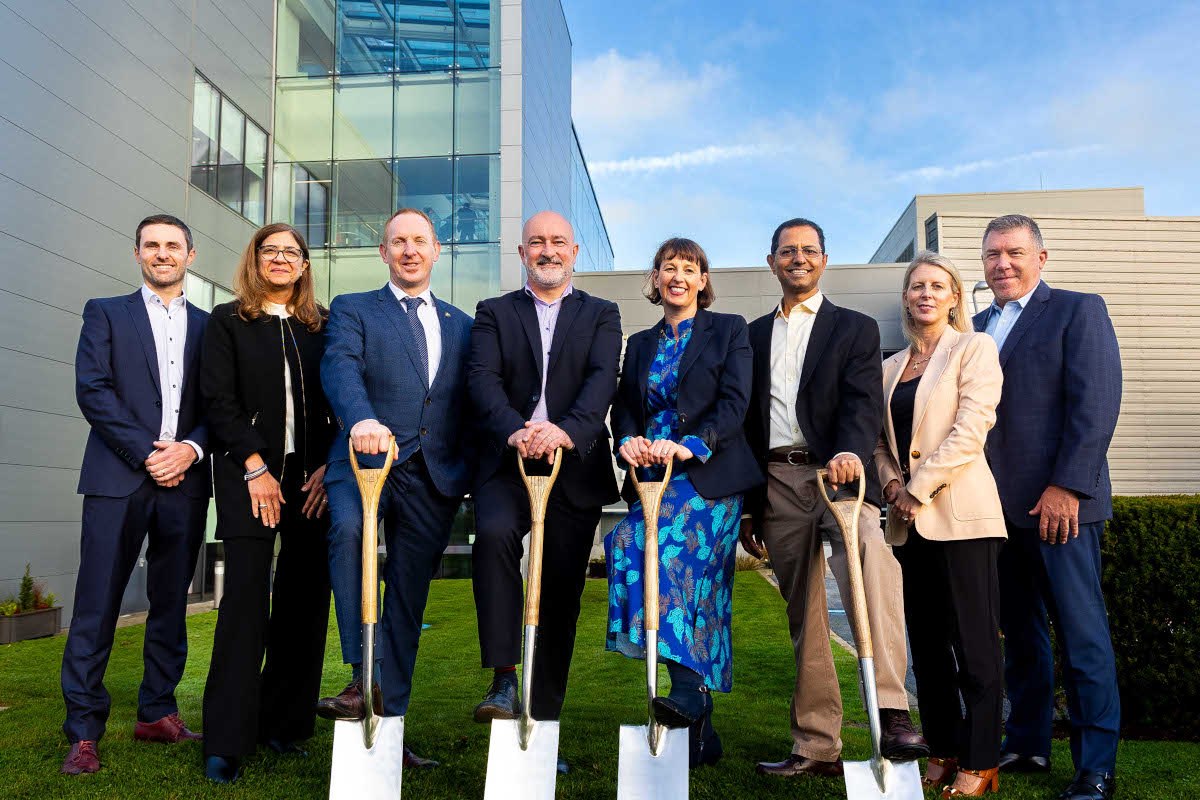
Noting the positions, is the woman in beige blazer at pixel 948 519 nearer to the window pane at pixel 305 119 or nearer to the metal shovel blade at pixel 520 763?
the metal shovel blade at pixel 520 763

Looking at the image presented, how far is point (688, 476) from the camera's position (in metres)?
3.73

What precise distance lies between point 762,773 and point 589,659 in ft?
14.9

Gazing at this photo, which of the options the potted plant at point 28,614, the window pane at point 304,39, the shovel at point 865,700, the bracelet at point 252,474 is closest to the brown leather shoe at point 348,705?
the bracelet at point 252,474

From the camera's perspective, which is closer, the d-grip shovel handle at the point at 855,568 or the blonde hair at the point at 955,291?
the d-grip shovel handle at the point at 855,568

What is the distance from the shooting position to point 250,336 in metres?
4.04

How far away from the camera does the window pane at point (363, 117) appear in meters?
15.8

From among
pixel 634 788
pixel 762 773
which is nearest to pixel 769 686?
pixel 762 773

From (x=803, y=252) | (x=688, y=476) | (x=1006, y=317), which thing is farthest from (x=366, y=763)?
(x=1006, y=317)

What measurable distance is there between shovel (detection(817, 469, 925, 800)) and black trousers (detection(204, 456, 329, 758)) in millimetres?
2199

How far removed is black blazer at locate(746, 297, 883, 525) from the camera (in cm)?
378

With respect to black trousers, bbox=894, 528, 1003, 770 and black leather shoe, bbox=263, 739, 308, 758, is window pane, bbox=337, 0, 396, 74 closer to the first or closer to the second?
black leather shoe, bbox=263, 739, 308, 758

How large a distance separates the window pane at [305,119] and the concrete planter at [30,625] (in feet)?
28.5

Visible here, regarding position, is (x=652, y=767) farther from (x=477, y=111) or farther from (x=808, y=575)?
(x=477, y=111)

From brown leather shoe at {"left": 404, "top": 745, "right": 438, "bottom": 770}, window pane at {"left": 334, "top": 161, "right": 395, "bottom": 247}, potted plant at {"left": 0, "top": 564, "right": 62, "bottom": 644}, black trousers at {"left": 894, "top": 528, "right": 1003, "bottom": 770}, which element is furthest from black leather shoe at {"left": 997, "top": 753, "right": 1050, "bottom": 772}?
window pane at {"left": 334, "top": 161, "right": 395, "bottom": 247}
